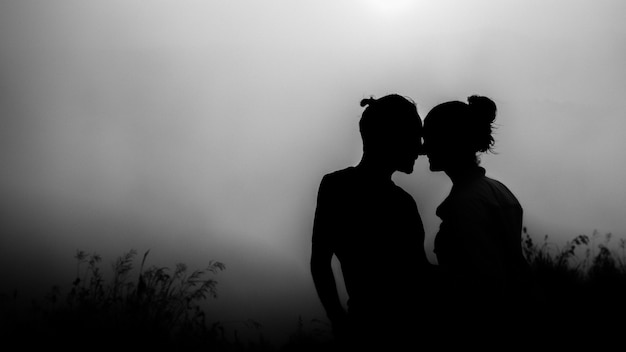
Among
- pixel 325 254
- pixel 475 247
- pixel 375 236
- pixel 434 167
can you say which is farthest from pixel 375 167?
pixel 434 167

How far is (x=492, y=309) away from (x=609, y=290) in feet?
19.3

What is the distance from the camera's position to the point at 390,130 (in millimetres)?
1791

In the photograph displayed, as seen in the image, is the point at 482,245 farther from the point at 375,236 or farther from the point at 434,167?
the point at 434,167

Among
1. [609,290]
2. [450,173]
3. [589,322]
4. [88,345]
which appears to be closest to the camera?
[450,173]

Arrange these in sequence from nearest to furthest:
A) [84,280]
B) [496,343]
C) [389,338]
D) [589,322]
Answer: [389,338] < [496,343] < [84,280] < [589,322]

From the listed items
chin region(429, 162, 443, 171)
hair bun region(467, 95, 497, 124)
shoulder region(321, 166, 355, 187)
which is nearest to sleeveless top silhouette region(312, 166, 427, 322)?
shoulder region(321, 166, 355, 187)

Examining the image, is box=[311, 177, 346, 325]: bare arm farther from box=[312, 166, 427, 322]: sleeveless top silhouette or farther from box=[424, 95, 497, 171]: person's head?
box=[424, 95, 497, 171]: person's head

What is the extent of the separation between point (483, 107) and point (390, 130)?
84 cm

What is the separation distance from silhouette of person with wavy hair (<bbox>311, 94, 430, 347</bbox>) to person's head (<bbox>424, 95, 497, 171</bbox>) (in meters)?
0.44

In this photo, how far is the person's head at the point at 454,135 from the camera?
7.33 ft

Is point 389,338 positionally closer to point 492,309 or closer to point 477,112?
point 492,309

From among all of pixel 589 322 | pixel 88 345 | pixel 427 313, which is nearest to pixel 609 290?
pixel 589 322

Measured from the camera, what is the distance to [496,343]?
1.79 meters

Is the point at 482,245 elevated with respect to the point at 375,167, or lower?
lower
